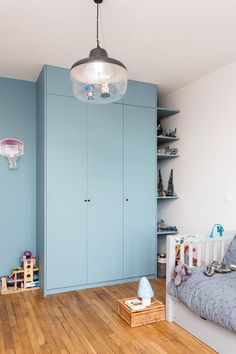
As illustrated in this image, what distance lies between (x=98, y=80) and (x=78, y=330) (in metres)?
1.94

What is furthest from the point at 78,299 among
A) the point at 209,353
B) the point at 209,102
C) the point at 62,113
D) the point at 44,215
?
the point at 209,102

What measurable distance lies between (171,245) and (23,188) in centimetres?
201

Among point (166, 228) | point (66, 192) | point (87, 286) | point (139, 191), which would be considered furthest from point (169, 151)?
point (87, 286)

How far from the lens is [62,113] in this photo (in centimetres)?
319

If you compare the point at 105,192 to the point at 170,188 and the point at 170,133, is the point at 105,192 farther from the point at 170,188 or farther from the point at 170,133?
the point at 170,133

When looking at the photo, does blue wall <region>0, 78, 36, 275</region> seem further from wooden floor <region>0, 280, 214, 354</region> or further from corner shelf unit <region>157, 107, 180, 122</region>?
corner shelf unit <region>157, 107, 180, 122</region>

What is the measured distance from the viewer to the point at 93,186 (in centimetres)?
334

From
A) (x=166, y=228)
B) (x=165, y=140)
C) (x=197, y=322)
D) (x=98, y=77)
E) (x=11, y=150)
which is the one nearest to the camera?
(x=98, y=77)

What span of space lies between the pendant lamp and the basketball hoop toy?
1.86 m

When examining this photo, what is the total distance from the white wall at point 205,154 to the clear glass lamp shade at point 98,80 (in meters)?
1.70

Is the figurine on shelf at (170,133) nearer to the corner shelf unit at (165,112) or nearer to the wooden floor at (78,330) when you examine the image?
the corner shelf unit at (165,112)

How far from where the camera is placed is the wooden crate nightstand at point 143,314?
237cm

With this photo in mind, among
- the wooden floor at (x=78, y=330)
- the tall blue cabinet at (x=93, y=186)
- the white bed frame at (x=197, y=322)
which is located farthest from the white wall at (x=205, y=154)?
the wooden floor at (x=78, y=330)

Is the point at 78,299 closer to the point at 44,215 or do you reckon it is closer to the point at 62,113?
the point at 44,215
